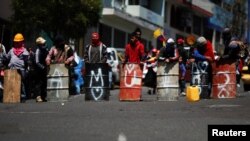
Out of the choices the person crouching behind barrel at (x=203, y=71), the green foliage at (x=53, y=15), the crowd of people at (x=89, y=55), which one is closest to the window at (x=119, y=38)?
the green foliage at (x=53, y=15)

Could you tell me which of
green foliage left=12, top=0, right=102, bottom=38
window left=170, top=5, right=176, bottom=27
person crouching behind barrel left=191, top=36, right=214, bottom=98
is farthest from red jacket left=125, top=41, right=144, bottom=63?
window left=170, top=5, right=176, bottom=27

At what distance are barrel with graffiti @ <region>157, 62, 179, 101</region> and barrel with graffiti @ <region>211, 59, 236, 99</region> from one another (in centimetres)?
111

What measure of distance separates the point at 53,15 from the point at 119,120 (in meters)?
19.4

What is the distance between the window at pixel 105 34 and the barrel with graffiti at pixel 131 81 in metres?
27.4

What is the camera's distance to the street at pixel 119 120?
1051 cm

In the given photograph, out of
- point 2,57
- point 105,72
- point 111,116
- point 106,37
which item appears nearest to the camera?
point 111,116

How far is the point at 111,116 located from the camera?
12953 mm

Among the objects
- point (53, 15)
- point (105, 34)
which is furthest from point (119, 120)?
point (105, 34)

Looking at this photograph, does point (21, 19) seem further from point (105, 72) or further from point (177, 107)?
point (177, 107)

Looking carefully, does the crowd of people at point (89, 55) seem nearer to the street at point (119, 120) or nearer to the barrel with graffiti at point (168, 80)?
the barrel with graffiti at point (168, 80)

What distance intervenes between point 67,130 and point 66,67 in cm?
614

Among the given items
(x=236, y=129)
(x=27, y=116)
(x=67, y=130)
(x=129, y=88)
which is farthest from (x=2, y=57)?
(x=236, y=129)

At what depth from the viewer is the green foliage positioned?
30922mm

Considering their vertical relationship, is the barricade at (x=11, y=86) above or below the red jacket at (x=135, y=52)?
below
